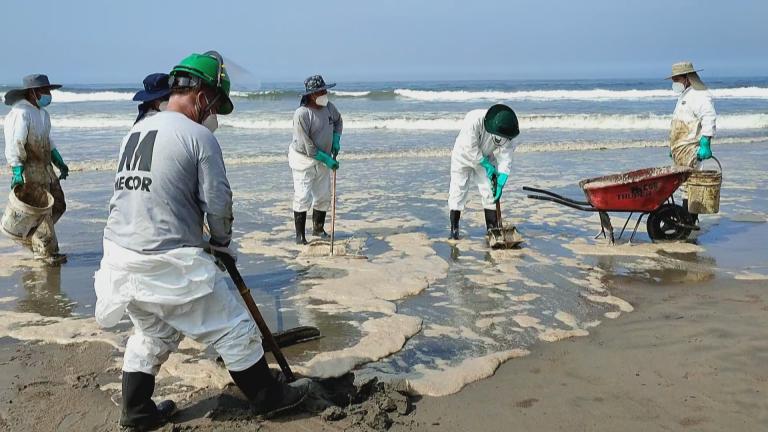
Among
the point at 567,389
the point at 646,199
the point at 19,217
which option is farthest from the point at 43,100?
the point at 646,199

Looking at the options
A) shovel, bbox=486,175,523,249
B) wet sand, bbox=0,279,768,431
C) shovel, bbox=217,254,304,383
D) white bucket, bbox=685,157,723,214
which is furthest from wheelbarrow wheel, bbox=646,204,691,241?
shovel, bbox=217,254,304,383

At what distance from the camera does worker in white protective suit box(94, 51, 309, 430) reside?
9.50 feet

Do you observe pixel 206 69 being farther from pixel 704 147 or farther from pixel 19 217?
pixel 704 147

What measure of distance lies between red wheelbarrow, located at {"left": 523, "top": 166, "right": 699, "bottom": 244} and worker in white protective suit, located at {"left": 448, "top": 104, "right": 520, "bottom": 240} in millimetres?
482

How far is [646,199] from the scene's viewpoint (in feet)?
22.2

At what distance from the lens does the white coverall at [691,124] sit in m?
7.27

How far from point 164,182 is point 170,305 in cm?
54

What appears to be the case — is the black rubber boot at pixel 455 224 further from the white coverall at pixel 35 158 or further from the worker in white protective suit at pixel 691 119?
the white coverall at pixel 35 158

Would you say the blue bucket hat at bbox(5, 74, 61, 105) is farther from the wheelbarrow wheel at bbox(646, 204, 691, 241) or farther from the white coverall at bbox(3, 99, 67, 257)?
the wheelbarrow wheel at bbox(646, 204, 691, 241)

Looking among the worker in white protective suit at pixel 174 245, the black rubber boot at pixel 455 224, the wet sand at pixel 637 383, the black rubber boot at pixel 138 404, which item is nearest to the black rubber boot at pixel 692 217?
the wet sand at pixel 637 383

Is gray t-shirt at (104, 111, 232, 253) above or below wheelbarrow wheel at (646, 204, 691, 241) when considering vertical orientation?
above

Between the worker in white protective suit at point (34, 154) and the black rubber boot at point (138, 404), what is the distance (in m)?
3.72

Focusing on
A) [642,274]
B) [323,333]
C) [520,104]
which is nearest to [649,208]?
[642,274]

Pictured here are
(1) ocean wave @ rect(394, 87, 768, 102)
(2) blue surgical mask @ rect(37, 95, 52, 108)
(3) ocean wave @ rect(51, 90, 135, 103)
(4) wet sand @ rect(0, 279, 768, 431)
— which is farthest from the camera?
(3) ocean wave @ rect(51, 90, 135, 103)
